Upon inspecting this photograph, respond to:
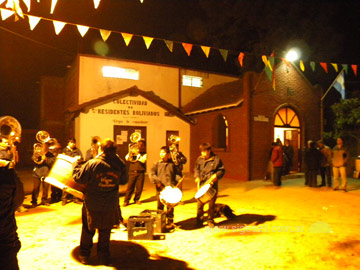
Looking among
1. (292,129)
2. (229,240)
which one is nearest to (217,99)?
(292,129)

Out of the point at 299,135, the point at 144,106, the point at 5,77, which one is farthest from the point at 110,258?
the point at 5,77

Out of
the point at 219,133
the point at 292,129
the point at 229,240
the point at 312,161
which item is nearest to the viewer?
the point at 229,240

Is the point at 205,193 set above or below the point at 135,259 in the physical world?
above

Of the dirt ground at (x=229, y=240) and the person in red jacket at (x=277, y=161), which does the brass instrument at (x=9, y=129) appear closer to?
the dirt ground at (x=229, y=240)

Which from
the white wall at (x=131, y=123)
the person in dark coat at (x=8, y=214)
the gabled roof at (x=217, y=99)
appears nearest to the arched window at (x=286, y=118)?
the gabled roof at (x=217, y=99)

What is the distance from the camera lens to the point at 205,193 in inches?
231

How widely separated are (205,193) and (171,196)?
0.67 meters

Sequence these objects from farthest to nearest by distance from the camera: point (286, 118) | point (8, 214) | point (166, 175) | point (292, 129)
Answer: point (292, 129), point (286, 118), point (166, 175), point (8, 214)

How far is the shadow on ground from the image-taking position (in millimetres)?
4324

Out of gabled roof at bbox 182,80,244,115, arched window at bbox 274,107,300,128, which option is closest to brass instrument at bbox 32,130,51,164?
gabled roof at bbox 182,80,244,115

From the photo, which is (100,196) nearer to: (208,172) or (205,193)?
(205,193)

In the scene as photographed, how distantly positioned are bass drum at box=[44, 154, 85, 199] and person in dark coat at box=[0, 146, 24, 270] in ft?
5.78

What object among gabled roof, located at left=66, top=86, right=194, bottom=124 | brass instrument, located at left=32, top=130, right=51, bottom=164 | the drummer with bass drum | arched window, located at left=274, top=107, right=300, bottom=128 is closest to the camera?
the drummer with bass drum

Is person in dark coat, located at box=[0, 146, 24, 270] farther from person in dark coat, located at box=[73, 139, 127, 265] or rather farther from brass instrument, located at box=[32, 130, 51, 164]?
brass instrument, located at box=[32, 130, 51, 164]
